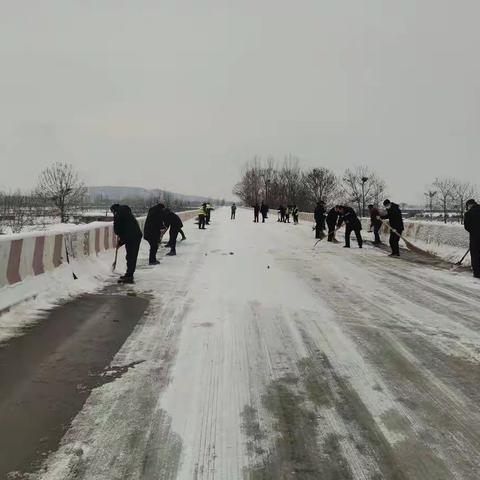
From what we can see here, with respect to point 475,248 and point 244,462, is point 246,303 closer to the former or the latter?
point 244,462

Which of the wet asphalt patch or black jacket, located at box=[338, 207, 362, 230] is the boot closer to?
the wet asphalt patch

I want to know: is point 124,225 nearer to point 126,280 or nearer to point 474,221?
point 126,280

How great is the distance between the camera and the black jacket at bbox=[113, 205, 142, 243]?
1112 cm

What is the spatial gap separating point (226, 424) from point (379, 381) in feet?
5.49

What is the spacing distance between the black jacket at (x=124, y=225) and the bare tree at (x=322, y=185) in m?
78.3

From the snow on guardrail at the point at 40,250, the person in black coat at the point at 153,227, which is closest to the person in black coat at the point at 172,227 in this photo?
the person in black coat at the point at 153,227

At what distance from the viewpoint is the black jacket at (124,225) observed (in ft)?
36.5

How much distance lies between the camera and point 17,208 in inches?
1635

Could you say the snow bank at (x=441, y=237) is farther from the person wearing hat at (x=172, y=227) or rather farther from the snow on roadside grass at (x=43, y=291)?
the snow on roadside grass at (x=43, y=291)

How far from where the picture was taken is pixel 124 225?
36.7 ft

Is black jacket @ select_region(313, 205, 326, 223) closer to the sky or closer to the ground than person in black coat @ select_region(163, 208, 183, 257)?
closer to the sky

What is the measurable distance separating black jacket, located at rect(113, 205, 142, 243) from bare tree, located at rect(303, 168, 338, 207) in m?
78.3

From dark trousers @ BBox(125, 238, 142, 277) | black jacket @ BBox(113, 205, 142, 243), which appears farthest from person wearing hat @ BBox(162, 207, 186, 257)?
dark trousers @ BBox(125, 238, 142, 277)

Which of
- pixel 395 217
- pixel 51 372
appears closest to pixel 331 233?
pixel 395 217
